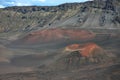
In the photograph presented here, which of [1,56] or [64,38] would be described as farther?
[64,38]

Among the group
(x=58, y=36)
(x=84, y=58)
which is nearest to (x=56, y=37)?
(x=58, y=36)

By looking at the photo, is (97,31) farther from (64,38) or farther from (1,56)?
(1,56)


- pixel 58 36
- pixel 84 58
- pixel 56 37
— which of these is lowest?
pixel 56 37

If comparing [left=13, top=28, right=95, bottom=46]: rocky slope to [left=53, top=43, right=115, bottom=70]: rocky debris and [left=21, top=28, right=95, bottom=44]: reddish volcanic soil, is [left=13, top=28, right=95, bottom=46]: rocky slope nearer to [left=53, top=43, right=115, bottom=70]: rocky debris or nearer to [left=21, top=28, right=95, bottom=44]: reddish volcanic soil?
[left=21, top=28, right=95, bottom=44]: reddish volcanic soil

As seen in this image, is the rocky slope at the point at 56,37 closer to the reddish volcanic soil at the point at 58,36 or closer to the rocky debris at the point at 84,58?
the reddish volcanic soil at the point at 58,36

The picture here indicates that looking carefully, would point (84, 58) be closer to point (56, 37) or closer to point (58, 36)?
point (58, 36)

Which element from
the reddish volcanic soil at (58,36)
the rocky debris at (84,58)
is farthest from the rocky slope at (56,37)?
the rocky debris at (84,58)

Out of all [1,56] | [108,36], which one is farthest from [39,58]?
[108,36]

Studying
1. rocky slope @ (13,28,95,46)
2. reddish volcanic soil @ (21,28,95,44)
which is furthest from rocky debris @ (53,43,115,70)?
reddish volcanic soil @ (21,28,95,44)
